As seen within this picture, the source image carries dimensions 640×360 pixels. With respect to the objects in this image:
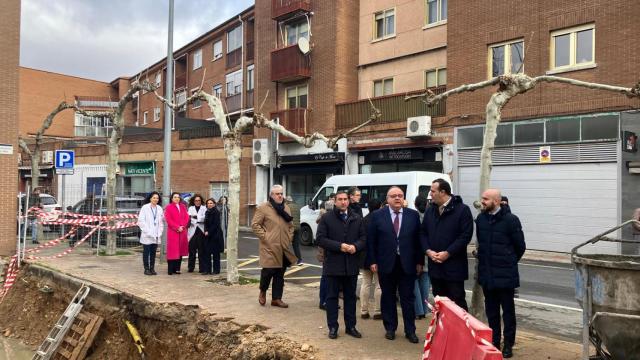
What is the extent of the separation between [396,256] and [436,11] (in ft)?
54.5

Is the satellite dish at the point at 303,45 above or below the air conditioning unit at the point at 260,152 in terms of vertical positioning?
above

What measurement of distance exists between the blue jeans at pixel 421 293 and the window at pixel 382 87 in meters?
15.8

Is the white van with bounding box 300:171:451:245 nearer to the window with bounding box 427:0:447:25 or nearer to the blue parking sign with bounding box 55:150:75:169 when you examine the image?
the blue parking sign with bounding box 55:150:75:169

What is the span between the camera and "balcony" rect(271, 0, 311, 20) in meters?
24.6

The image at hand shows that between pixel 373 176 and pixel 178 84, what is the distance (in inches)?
1099

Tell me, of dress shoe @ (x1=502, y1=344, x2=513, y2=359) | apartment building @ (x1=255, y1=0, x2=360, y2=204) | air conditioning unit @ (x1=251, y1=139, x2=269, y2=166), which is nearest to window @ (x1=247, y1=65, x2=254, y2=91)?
apartment building @ (x1=255, y1=0, x2=360, y2=204)

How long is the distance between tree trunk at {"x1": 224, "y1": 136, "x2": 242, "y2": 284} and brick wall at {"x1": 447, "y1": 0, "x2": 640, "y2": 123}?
10186mm

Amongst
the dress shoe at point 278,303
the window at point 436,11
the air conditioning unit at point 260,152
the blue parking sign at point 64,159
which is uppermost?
the window at point 436,11

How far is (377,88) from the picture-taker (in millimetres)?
23203

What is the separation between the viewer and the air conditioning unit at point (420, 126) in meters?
19.1

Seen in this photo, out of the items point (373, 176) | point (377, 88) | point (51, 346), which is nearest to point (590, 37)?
point (373, 176)

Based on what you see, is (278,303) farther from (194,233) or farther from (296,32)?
(296,32)

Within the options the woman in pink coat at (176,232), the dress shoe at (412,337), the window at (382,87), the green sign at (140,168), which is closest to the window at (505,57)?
the window at (382,87)

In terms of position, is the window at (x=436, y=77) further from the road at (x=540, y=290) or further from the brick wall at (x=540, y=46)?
the road at (x=540, y=290)
